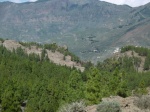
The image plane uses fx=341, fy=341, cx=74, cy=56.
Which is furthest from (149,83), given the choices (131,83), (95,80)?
(95,80)

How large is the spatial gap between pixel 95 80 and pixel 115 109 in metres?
47.1

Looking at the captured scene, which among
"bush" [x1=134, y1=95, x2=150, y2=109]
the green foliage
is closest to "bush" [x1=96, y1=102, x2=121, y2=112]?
"bush" [x1=134, y1=95, x2=150, y2=109]

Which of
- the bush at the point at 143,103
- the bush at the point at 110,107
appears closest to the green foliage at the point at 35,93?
the bush at the point at 143,103

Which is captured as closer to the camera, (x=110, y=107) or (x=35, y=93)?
(x=110, y=107)

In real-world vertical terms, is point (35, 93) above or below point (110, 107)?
below

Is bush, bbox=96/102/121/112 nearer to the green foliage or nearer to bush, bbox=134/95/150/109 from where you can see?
bush, bbox=134/95/150/109

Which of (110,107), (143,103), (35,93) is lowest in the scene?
(35,93)

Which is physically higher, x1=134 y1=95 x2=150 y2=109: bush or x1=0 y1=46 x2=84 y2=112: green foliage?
x1=134 y1=95 x2=150 y2=109: bush

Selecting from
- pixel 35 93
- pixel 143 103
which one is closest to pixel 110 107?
pixel 143 103

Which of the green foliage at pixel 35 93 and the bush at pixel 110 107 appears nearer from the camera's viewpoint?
the bush at pixel 110 107

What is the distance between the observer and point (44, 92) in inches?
4897

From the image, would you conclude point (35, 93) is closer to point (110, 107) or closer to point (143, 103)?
point (143, 103)

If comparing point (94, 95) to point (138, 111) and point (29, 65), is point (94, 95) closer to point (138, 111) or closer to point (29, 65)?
point (138, 111)

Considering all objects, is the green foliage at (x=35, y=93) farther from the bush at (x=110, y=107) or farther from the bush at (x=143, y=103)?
the bush at (x=110, y=107)
